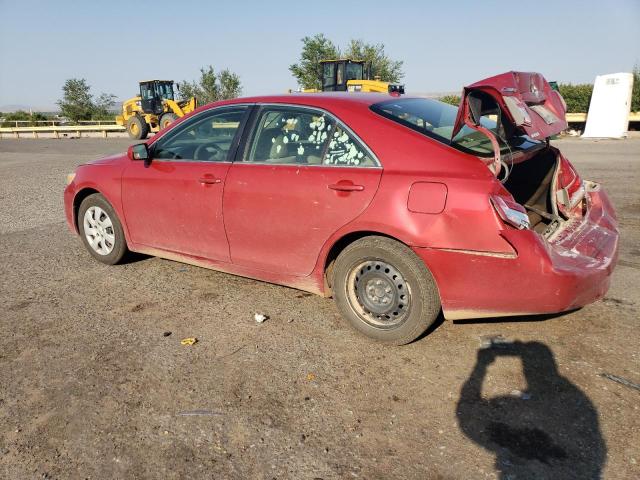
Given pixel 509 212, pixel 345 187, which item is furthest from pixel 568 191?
pixel 345 187

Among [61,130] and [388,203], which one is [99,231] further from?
[61,130]

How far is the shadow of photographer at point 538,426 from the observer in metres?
2.25

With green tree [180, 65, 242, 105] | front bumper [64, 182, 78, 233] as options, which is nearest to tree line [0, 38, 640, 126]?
green tree [180, 65, 242, 105]

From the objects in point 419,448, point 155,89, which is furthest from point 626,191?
point 155,89

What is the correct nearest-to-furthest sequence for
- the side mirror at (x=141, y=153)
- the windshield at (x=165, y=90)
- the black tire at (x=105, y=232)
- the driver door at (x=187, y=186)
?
1. the driver door at (x=187, y=186)
2. the side mirror at (x=141, y=153)
3. the black tire at (x=105, y=232)
4. the windshield at (x=165, y=90)

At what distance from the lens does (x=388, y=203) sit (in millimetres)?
3146

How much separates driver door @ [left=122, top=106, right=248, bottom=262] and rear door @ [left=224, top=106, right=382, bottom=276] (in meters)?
0.17

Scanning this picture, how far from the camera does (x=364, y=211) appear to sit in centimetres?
325

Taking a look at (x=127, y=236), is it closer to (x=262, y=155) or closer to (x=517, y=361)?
(x=262, y=155)

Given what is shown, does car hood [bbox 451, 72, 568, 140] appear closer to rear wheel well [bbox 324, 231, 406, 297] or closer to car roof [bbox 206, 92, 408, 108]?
car roof [bbox 206, 92, 408, 108]

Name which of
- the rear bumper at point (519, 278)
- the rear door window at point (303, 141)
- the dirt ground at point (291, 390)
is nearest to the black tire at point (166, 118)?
the dirt ground at point (291, 390)

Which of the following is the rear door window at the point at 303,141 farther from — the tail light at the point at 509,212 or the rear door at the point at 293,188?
the tail light at the point at 509,212

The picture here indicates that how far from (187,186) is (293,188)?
42.4 inches

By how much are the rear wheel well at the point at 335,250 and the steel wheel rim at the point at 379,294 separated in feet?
0.58
